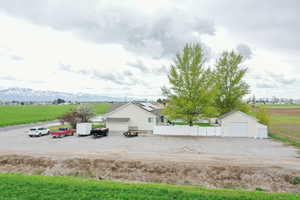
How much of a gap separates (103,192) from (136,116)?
19501 millimetres

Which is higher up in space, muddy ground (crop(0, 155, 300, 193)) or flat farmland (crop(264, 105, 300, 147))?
flat farmland (crop(264, 105, 300, 147))

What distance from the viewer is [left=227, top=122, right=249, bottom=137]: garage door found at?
2212 cm

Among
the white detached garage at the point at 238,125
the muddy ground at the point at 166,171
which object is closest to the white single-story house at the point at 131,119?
the white detached garage at the point at 238,125

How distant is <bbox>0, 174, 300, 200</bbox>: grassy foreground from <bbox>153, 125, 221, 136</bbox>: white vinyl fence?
49.5 ft

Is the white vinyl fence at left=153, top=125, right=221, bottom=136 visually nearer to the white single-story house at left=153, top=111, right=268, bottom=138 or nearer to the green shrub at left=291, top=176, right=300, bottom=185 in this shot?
the white single-story house at left=153, top=111, right=268, bottom=138

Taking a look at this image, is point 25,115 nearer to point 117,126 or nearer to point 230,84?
point 117,126

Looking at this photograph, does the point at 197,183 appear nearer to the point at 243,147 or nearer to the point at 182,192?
the point at 182,192

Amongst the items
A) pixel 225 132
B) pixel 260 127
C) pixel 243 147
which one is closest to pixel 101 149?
pixel 243 147

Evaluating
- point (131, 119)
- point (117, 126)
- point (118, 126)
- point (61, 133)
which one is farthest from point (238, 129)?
point (61, 133)

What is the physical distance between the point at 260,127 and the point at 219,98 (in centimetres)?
793

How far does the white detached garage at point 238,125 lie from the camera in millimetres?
21953

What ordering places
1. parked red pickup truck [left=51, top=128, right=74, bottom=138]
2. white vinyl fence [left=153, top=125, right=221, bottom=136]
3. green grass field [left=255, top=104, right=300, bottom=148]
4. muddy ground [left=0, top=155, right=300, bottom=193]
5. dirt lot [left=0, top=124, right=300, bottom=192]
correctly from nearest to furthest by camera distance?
muddy ground [left=0, top=155, right=300, bottom=193] → dirt lot [left=0, top=124, right=300, bottom=192] → green grass field [left=255, top=104, right=300, bottom=148] → parked red pickup truck [left=51, top=128, right=74, bottom=138] → white vinyl fence [left=153, top=125, right=221, bottom=136]

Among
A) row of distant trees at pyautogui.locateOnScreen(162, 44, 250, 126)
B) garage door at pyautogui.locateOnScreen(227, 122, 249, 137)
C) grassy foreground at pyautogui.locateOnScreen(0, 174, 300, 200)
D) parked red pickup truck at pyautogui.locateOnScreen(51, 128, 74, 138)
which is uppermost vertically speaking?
row of distant trees at pyautogui.locateOnScreen(162, 44, 250, 126)

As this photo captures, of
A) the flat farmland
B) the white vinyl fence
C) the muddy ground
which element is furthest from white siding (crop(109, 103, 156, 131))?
the flat farmland
